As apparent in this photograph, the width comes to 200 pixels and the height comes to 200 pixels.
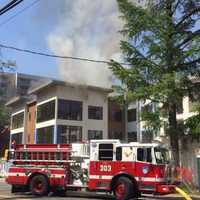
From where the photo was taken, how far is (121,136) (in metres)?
57.2

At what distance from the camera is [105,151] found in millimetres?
18781

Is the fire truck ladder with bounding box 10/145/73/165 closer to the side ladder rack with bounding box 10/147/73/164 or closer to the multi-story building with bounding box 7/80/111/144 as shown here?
the side ladder rack with bounding box 10/147/73/164

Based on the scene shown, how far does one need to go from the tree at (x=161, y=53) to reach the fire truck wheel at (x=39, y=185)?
23.6 ft

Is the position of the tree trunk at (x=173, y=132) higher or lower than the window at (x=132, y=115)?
lower

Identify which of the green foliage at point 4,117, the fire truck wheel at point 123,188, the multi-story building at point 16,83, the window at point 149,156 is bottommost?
the fire truck wheel at point 123,188

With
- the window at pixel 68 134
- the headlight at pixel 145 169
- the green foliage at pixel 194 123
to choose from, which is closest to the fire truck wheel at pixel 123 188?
the headlight at pixel 145 169

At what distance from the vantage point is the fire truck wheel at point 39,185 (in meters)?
19.5

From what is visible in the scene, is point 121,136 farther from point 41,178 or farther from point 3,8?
point 3,8

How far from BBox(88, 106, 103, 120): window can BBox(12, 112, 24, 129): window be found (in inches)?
501

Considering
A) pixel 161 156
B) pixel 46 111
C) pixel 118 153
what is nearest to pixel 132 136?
pixel 46 111

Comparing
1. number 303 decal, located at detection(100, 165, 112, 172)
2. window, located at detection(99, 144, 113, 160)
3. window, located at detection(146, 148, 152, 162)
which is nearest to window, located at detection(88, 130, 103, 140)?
window, located at detection(99, 144, 113, 160)

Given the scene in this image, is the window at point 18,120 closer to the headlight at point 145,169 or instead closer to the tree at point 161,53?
the tree at point 161,53

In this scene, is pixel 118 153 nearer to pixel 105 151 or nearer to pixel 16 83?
pixel 105 151

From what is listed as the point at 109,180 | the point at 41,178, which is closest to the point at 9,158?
the point at 41,178
